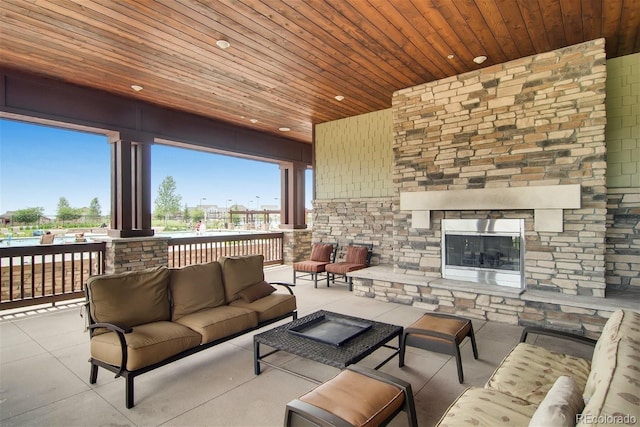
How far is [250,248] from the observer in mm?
8758

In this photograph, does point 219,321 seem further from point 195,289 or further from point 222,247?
point 222,247

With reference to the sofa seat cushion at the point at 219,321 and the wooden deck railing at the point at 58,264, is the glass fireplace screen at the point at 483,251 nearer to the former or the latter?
the sofa seat cushion at the point at 219,321

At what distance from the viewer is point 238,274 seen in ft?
13.2

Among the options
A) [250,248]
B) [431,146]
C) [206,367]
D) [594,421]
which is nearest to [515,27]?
[431,146]

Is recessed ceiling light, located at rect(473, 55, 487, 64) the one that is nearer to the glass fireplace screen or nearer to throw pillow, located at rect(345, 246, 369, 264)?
the glass fireplace screen

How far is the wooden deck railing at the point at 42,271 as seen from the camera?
498cm

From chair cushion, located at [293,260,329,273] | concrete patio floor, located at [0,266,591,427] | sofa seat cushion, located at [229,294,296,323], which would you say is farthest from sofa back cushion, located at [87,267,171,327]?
Answer: chair cushion, located at [293,260,329,273]

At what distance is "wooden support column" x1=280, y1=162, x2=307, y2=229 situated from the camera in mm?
9406

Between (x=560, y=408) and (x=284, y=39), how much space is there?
4046mm

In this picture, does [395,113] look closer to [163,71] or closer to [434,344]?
[163,71]

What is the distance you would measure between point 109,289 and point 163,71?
3193mm

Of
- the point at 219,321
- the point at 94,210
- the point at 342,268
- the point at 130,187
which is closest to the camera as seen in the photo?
the point at 219,321

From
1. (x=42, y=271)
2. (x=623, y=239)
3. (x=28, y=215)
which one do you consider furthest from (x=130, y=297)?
(x=28, y=215)

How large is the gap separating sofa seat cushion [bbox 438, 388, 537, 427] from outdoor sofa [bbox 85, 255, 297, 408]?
2.15 m
